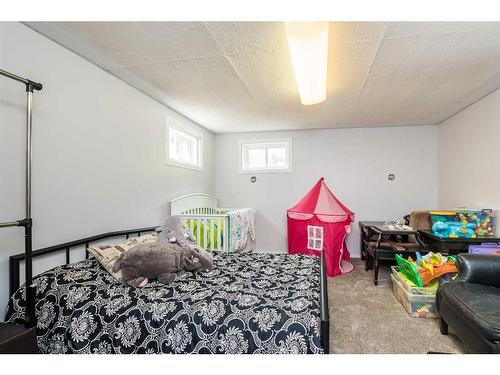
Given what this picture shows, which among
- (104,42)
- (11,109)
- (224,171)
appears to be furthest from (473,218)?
(11,109)

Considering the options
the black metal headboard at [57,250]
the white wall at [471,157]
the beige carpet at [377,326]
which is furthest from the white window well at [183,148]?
the white wall at [471,157]

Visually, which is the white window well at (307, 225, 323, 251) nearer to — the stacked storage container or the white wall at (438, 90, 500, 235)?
the stacked storage container

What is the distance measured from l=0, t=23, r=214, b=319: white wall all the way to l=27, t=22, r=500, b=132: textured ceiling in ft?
0.58

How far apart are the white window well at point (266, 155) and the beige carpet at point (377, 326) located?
7.59ft

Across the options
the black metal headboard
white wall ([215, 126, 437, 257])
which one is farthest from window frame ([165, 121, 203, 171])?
the black metal headboard

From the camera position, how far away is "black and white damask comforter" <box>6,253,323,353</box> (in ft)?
4.03

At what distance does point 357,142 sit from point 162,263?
3.79 meters

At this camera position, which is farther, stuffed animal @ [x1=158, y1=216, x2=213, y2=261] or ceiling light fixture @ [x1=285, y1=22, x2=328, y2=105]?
stuffed animal @ [x1=158, y1=216, x2=213, y2=261]

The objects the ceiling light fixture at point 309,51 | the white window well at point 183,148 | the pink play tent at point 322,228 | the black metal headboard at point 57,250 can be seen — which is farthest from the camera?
the pink play tent at point 322,228

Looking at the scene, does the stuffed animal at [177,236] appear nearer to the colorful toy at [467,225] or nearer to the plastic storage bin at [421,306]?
the plastic storage bin at [421,306]

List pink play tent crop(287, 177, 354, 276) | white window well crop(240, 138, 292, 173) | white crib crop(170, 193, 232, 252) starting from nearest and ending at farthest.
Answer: white crib crop(170, 193, 232, 252)
pink play tent crop(287, 177, 354, 276)
white window well crop(240, 138, 292, 173)

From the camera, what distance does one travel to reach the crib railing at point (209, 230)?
3.09 m

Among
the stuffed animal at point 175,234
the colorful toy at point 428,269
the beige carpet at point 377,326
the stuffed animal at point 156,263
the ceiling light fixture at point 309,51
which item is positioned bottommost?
the beige carpet at point 377,326
